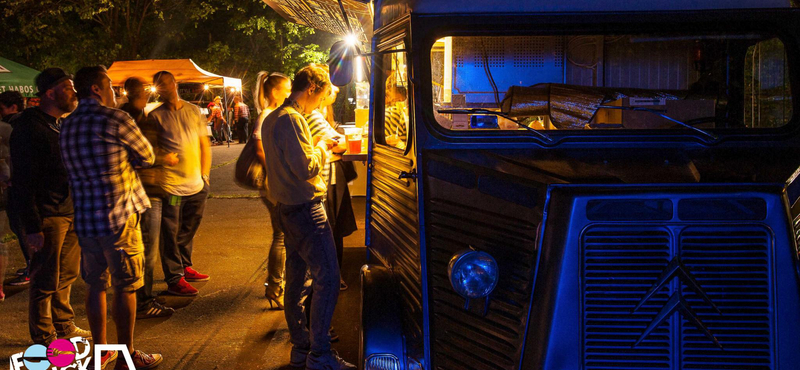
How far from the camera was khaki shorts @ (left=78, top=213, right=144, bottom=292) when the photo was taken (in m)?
3.96

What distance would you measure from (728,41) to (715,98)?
1.03 feet

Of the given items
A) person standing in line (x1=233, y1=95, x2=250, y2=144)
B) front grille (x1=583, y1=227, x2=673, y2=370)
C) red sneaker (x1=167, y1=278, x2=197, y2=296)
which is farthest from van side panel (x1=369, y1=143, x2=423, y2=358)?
person standing in line (x1=233, y1=95, x2=250, y2=144)

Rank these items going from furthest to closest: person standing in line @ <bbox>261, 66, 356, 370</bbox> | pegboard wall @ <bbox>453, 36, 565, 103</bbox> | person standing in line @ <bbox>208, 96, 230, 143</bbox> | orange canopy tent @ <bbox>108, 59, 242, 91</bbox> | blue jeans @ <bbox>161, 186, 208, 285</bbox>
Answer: person standing in line @ <bbox>208, 96, 230, 143</bbox> < orange canopy tent @ <bbox>108, 59, 242, 91</bbox> < blue jeans @ <bbox>161, 186, 208, 285</bbox> < person standing in line @ <bbox>261, 66, 356, 370</bbox> < pegboard wall @ <bbox>453, 36, 565, 103</bbox>

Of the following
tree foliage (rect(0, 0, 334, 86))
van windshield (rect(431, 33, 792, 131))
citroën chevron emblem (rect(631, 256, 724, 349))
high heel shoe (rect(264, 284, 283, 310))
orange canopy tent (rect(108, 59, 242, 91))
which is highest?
tree foliage (rect(0, 0, 334, 86))

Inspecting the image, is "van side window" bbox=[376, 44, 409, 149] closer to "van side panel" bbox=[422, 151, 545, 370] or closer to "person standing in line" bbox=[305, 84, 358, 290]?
"van side panel" bbox=[422, 151, 545, 370]

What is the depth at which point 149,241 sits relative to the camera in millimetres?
5520

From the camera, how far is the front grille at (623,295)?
87.0 inches

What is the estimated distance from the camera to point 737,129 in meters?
3.00

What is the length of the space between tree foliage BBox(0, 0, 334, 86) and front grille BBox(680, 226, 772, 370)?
65.4ft

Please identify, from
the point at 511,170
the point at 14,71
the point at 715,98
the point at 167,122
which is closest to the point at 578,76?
the point at 715,98

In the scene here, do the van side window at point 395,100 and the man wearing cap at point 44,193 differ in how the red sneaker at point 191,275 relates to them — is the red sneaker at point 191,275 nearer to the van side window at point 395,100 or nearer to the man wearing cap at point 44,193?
the man wearing cap at point 44,193

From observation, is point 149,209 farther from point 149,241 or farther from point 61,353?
point 61,353

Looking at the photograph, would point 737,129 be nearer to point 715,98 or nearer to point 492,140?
point 715,98

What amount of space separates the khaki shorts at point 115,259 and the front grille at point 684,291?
117 inches
